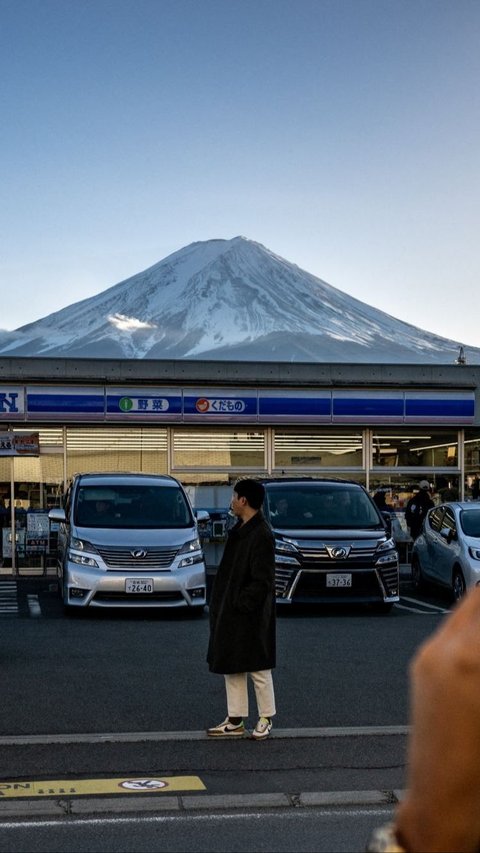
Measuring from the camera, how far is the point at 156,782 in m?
6.82

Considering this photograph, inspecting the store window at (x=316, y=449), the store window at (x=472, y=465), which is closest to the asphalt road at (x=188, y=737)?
the store window at (x=316, y=449)

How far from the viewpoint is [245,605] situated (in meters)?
8.11

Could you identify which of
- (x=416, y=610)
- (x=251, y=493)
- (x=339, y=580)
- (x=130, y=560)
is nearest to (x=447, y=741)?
(x=251, y=493)

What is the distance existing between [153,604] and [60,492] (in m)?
9.53

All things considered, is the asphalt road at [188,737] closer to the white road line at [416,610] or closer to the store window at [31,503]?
the white road line at [416,610]

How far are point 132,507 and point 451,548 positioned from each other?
4.79m

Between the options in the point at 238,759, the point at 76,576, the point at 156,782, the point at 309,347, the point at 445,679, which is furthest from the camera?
the point at 309,347

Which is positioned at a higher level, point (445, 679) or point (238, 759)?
point (445, 679)

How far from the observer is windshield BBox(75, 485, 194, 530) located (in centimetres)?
1711

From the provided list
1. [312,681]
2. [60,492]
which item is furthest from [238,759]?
[60,492]

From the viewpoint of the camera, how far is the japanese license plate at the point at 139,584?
619 inches

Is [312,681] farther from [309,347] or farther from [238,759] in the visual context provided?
[309,347]

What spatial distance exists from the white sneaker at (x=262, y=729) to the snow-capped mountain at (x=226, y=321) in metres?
66.7

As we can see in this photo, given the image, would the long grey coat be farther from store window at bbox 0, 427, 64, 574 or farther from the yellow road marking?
store window at bbox 0, 427, 64, 574
